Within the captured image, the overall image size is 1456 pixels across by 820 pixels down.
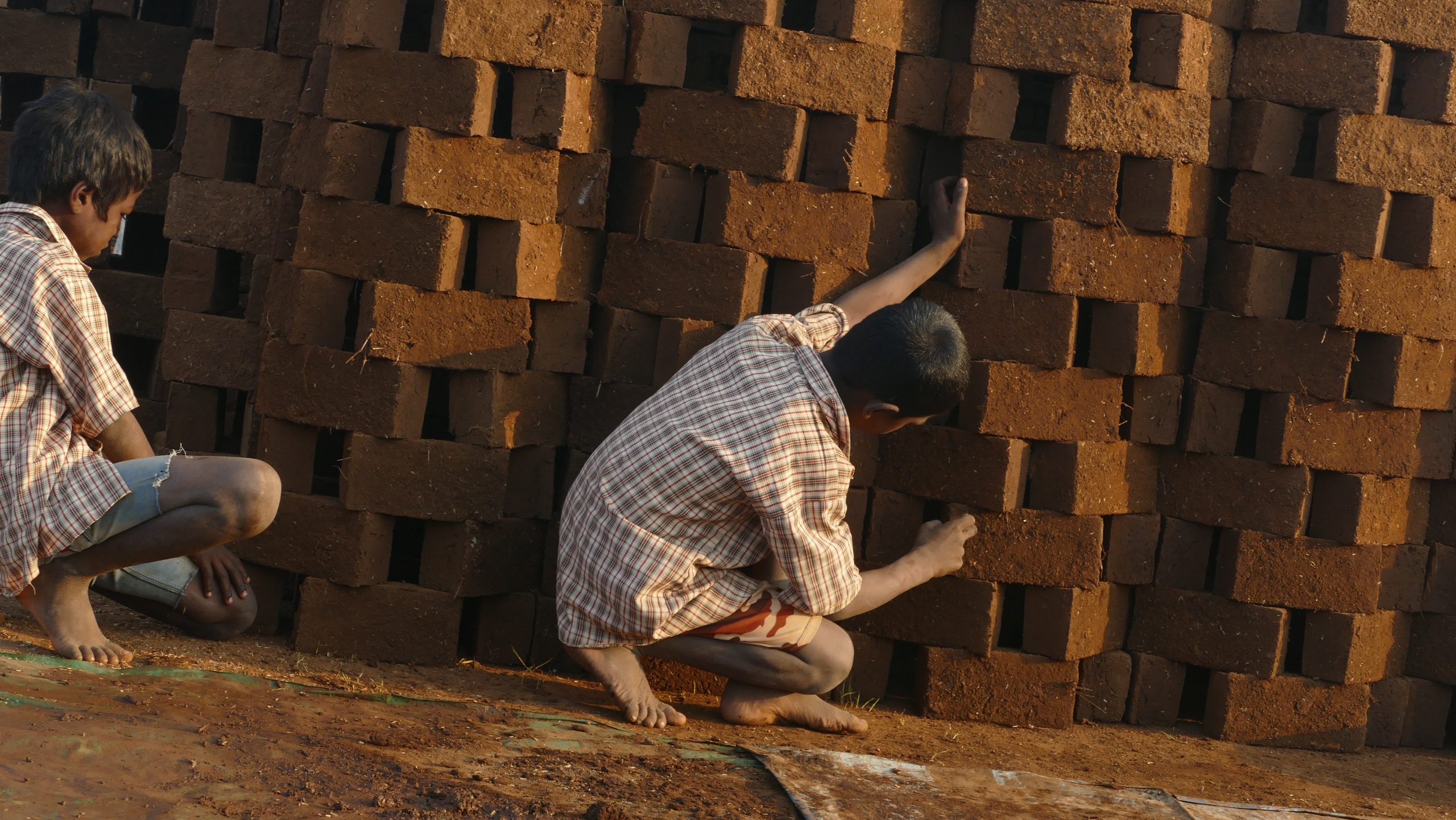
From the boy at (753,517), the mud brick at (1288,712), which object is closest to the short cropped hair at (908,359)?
the boy at (753,517)

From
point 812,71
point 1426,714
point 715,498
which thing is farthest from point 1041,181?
point 1426,714

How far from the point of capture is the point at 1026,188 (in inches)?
157

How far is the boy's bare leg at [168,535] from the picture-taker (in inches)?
132

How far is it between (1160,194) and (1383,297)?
859 mm

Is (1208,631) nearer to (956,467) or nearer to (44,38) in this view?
(956,467)

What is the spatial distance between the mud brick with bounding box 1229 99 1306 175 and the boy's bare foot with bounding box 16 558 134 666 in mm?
3843

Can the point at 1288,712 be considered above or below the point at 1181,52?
below

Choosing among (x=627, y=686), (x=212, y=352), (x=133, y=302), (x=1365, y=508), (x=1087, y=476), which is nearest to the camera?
(x=627, y=686)

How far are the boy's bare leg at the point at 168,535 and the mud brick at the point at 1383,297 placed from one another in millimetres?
3420

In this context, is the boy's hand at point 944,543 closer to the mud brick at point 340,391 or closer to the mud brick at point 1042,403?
the mud brick at point 1042,403

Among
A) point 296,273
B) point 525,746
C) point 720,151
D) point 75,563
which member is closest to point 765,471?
point 525,746

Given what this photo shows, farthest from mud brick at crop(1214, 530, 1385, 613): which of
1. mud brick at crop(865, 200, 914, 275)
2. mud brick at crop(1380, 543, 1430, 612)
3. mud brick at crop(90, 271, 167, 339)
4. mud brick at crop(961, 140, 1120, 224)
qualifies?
mud brick at crop(90, 271, 167, 339)

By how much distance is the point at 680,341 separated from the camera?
396 cm

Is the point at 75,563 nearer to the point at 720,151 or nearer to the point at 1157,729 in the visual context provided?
the point at 720,151
